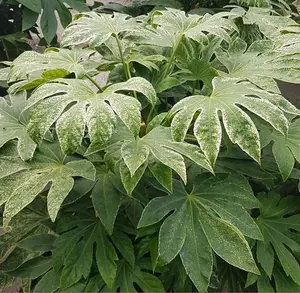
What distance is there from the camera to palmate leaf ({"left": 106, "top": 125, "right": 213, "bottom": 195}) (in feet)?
2.49

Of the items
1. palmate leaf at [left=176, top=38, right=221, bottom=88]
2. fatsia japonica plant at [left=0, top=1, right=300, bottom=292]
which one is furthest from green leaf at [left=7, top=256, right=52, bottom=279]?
palmate leaf at [left=176, top=38, right=221, bottom=88]

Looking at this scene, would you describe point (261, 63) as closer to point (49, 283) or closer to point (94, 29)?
point (94, 29)

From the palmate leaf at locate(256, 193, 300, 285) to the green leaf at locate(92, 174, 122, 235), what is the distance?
31 cm

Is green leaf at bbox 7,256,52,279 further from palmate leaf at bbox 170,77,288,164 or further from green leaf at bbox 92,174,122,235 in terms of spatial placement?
palmate leaf at bbox 170,77,288,164

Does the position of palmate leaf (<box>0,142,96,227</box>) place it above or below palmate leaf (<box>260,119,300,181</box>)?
above

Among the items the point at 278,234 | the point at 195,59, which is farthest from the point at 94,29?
the point at 278,234

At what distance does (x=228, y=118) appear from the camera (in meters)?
0.77

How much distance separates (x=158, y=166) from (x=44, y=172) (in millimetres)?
208

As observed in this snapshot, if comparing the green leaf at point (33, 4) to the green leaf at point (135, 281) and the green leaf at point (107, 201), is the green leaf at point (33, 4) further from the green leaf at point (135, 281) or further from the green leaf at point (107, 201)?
the green leaf at point (135, 281)

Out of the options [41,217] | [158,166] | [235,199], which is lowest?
[41,217]

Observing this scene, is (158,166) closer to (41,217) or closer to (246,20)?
(41,217)

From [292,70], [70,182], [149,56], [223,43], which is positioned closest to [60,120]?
[70,182]

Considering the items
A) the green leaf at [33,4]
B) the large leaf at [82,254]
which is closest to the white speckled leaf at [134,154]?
the large leaf at [82,254]

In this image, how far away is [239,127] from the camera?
761 millimetres
